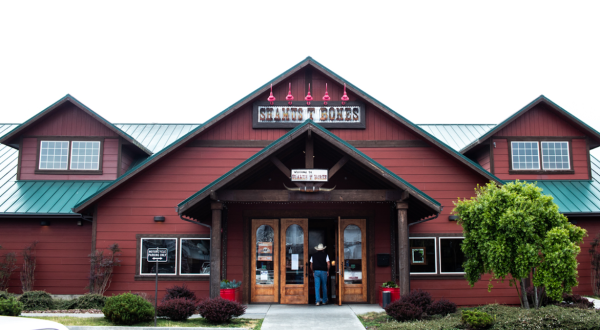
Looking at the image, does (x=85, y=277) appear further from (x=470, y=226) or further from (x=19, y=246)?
(x=470, y=226)

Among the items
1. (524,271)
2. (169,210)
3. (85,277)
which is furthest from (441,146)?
(85,277)

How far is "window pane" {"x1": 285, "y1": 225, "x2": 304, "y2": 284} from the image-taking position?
14.3 metres

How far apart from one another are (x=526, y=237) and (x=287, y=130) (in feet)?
25.4

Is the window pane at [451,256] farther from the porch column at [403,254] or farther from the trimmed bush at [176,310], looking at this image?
the trimmed bush at [176,310]

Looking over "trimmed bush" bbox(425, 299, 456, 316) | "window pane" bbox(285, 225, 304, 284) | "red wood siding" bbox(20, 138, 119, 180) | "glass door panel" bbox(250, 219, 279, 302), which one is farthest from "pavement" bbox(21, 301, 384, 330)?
"red wood siding" bbox(20, 138, 119, 180)

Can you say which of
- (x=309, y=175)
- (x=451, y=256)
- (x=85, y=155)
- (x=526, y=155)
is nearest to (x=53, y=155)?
(x=85, y=155)

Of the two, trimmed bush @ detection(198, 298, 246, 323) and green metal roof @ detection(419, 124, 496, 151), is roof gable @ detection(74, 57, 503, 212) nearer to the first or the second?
green metal roof @ detection(419, 124, 496, 151)

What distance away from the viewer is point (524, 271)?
1024cm

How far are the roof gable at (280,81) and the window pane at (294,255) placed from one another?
4149mm

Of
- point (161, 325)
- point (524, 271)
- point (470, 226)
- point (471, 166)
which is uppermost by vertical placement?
point (471, 166)

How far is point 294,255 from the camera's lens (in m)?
14.4

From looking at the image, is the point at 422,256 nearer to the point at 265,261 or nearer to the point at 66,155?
→ the point at 265,261

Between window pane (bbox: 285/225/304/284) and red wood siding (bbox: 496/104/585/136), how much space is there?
8793mm

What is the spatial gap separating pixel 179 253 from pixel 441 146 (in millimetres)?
8745
